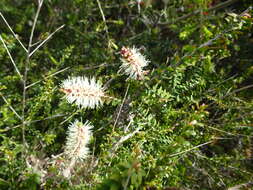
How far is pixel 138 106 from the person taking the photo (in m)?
1.64

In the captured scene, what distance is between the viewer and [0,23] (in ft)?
7.15

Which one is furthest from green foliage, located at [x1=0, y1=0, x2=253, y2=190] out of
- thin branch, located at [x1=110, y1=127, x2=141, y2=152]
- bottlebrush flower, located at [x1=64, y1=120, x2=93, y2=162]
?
bottlebrush flower, located at [x1=64, y1=120, x2=93, y2=162]

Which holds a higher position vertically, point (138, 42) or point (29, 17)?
point (29, 17)

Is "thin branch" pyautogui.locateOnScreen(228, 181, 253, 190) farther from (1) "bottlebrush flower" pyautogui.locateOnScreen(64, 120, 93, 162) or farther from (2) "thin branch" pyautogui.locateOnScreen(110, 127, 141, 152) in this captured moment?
(1) "bottlebrush flower" pyautogui.locateOnScreen(64, 120, 93, 162)

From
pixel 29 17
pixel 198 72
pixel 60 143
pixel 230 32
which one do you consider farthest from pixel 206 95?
pixel 29 17

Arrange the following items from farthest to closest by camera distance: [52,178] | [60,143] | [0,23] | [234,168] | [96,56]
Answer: [0,23] → [96,56] → [60,143] → [234,168] → [52,178]

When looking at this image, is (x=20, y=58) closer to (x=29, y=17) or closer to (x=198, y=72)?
(x=29, y=17)

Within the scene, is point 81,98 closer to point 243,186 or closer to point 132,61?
point 132,61

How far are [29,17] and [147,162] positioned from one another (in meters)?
1.49

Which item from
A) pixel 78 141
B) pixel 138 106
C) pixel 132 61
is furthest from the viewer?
pixel 138 106

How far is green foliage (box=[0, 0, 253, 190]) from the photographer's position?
4.60ft

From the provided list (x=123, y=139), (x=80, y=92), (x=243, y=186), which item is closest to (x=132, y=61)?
(x=80, y=92)

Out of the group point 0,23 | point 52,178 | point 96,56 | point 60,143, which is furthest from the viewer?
point 0,23

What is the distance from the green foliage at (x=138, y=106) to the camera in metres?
1.40
